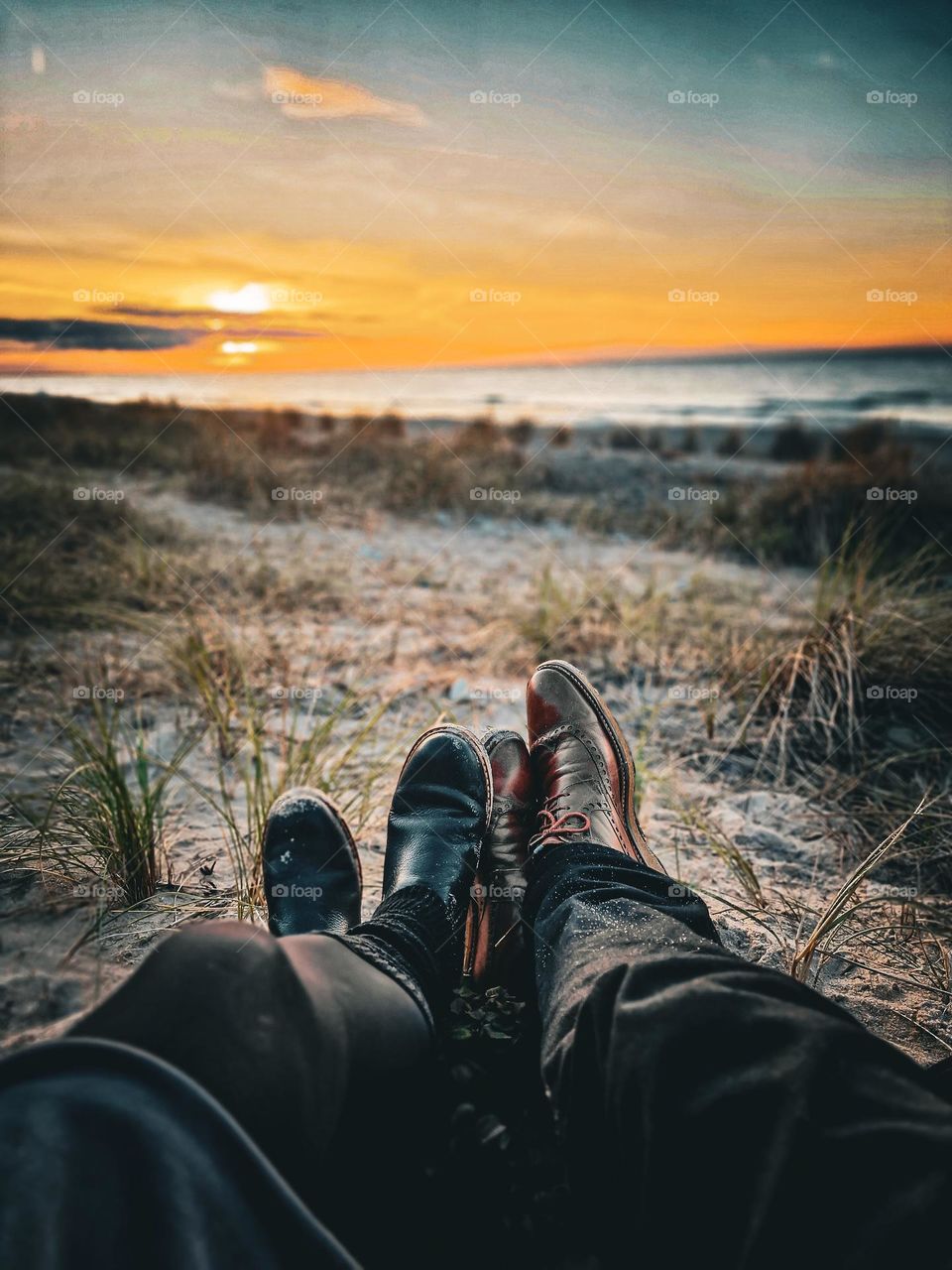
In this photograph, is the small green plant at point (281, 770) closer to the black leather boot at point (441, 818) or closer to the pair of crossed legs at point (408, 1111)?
the black leather boot at point (441, 818)

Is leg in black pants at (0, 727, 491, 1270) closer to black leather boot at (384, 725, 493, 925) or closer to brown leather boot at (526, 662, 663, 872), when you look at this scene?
black leather boot at (384, 725, 493, 925)

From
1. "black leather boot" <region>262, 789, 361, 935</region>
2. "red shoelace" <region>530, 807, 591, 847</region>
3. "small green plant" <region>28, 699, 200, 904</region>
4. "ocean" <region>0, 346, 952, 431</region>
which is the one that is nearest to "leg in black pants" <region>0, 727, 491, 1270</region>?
"black leather boot" <region>262, 789, 361, 935</region>

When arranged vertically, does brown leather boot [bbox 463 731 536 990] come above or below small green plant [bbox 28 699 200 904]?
below

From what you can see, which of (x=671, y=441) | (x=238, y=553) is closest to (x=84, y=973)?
(x=238, y=553)

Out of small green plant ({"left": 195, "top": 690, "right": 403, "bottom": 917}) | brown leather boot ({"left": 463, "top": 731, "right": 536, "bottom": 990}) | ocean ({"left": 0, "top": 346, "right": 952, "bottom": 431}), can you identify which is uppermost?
ocean ({"left": 0, "top": 346, "right": 952, "bottom": 431})

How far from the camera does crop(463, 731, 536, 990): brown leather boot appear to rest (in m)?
1.47

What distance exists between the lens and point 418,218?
3600 mm

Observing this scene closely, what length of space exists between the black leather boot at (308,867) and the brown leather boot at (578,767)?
47 centimetres

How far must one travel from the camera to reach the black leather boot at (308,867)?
5.09ft

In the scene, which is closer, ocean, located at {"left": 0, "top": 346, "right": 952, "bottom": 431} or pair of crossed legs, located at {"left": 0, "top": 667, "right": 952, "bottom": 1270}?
pair of crossed legs, located at {"left": 0, "top": 667, "right": 952, "bottom": 1270}

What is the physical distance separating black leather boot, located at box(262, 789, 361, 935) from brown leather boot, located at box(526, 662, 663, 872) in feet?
1.54

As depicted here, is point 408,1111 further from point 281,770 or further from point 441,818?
point 281,770

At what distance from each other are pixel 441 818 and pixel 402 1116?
83 centimetres

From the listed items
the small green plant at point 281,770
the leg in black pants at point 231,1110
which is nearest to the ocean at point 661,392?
the small green plant at point 281,770
